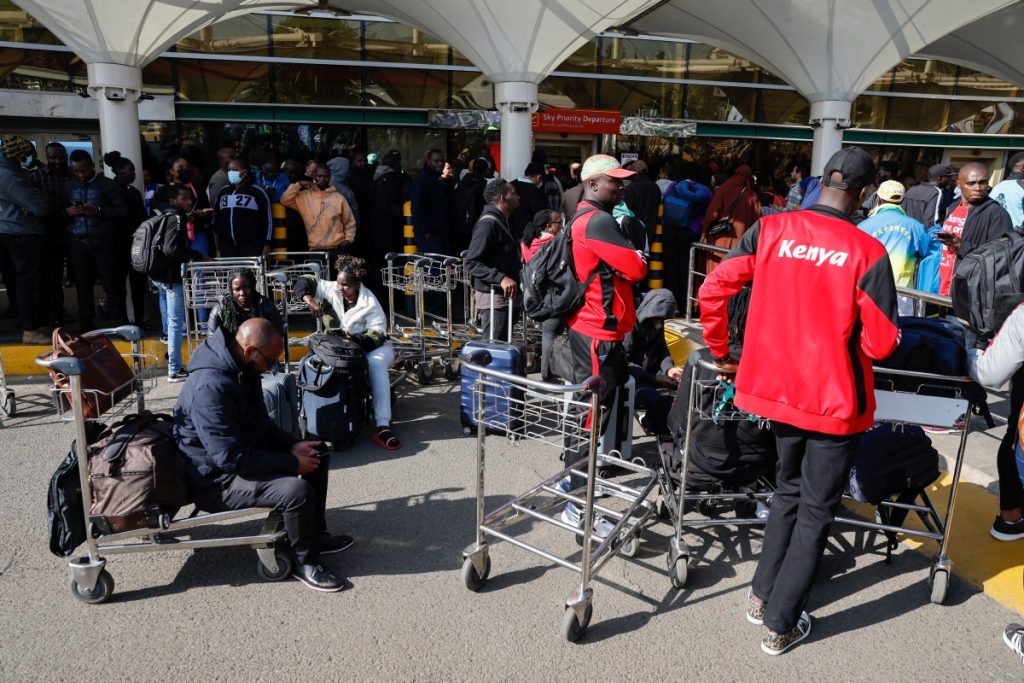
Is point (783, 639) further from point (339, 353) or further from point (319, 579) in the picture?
point (339, 353)

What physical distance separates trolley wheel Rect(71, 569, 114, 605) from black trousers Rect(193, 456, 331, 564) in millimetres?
559

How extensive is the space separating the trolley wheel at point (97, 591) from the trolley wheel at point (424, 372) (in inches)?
160

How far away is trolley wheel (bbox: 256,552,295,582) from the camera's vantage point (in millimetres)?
4078

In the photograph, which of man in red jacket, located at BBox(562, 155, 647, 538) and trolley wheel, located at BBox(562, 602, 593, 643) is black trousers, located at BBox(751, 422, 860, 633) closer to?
trolley wheel, located at BBox(562, 602, 593, 643)

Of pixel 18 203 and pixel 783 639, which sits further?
pixel 18 203

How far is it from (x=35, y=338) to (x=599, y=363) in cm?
645

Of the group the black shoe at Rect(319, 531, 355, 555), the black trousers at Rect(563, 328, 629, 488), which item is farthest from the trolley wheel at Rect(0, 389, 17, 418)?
the black trousers at Rect(563, 328, 629, 488)

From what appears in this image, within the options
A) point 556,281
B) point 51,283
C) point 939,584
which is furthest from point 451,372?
point 939,584

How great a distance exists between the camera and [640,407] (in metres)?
6.15

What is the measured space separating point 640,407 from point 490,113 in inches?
459

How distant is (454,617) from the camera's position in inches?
150

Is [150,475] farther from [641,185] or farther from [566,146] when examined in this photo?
[566,146]

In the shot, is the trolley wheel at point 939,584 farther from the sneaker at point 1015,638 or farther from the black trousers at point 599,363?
the black trousers at point 599,363

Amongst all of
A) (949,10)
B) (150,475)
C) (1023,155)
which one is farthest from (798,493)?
(949,10)
